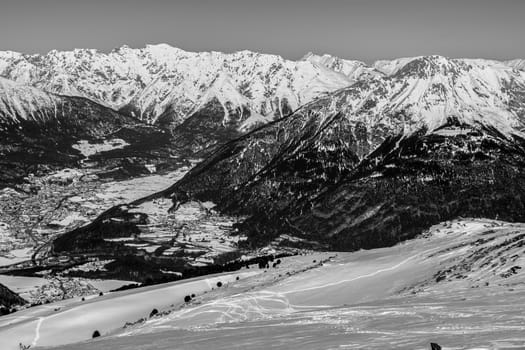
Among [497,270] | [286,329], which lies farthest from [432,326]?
[497,270]

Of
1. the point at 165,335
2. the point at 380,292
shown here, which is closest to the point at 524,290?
the point at 165,335

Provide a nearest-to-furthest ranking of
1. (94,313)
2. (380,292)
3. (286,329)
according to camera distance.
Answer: (286,329) < (380,292) < (94,313)

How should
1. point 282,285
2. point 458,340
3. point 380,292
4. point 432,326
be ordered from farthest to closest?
1. point 282,285
2. point 380,292
3. point 432,326
4. point 458,340

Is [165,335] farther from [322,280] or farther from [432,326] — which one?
[322,280]

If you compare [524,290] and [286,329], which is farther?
[524,290]

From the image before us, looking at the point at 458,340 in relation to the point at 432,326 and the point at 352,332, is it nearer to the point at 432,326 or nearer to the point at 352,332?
the point at 432,326

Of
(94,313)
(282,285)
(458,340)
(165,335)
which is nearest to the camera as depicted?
(458,340)
